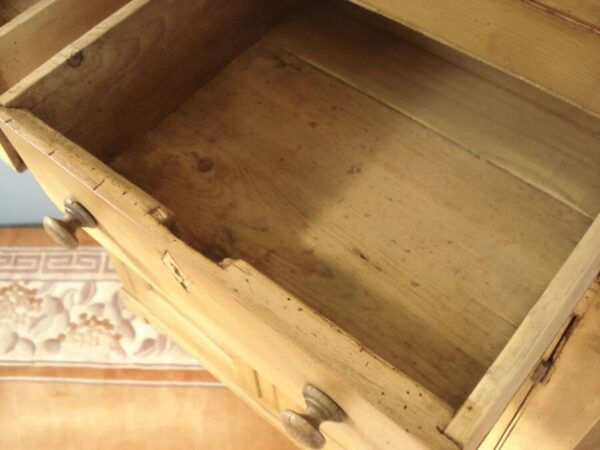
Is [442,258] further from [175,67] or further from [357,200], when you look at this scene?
[175,67]

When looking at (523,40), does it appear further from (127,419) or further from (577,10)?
(127,419)

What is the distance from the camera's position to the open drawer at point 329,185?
→ 48 cm

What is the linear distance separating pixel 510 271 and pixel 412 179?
141 millimetres

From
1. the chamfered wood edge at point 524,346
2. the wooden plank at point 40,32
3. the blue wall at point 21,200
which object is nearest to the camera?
the chamfered wood edge at point 524,346

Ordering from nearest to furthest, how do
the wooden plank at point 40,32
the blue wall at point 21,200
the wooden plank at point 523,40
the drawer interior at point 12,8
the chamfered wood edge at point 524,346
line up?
the chamfered wood edge at point 524,346, the wooden plank at point 523,40, the wooden plank at point 40,32, the drawer interior at point 12,8, the blue wall at point 21,200

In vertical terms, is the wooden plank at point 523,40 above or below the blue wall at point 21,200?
above

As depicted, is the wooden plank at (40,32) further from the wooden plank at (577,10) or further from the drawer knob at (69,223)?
the wooden plank at (577,10)

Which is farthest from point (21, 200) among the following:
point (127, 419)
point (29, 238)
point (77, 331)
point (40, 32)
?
point (40, 32)

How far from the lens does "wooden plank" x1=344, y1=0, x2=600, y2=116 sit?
1.63ft

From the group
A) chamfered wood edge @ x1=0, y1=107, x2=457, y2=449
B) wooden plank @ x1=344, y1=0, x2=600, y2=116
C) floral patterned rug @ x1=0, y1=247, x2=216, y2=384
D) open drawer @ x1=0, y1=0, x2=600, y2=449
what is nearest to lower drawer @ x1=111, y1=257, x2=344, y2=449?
floral patterned rug @ x1=0, y1=247, x2=216, y2=384

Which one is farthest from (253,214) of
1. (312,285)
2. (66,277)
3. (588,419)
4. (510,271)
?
(66,277)

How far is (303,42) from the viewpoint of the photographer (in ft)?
2.64

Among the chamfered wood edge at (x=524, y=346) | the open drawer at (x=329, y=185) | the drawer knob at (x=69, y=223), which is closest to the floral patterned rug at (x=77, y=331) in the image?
the open drawer at (x=329, y=185)

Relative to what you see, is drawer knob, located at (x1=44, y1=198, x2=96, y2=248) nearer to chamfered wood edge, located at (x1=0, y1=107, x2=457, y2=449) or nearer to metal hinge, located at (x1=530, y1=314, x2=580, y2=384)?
chamfered wood edge, located at (x1=0, y1=107, x2=457, y2=449)
